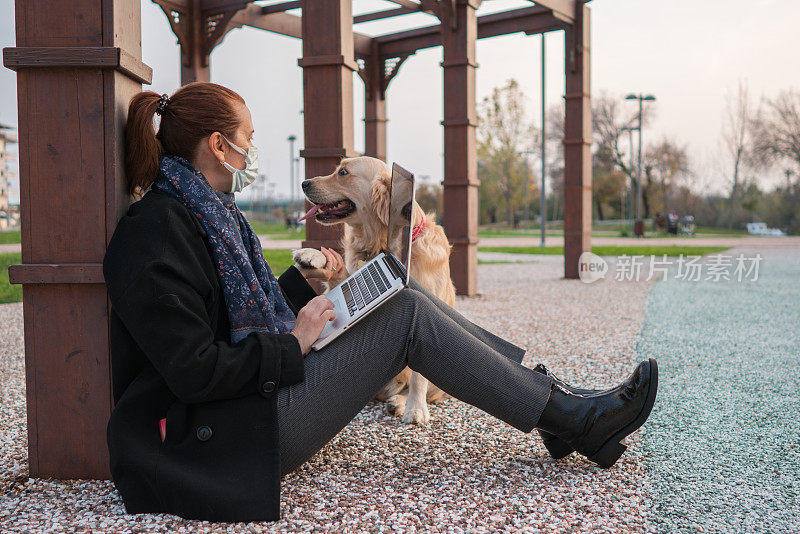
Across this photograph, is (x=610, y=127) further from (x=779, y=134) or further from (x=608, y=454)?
(x=608, y=454)

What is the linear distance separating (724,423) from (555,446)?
1385mm

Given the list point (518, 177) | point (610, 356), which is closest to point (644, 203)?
point (518, 177)

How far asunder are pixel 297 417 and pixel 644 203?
2130 inches

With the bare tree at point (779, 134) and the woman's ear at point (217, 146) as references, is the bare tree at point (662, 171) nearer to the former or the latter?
the bare tree at point (779, 134)

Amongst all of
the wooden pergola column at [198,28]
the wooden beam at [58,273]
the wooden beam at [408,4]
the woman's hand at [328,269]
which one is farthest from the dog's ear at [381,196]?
the wooden pergola column at [198,28]

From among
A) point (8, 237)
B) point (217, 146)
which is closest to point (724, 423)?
point (217, 146)

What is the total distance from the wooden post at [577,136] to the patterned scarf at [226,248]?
405 inches

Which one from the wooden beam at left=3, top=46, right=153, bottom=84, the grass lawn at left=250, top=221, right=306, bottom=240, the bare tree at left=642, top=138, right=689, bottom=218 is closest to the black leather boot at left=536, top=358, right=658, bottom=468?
the wooden beam at left=3, top=46, right=153, bottom=84

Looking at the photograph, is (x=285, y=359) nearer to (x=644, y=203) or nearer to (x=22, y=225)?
(x=22, y=225)

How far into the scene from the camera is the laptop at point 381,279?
233cm

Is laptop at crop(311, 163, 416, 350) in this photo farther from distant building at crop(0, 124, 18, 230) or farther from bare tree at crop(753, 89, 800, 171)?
bare tree at crop(753, 89, 800, 171)

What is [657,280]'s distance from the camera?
12805 mm

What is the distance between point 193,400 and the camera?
2102 millimetres

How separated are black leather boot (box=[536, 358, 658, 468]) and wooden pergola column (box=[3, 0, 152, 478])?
1.74 meters
